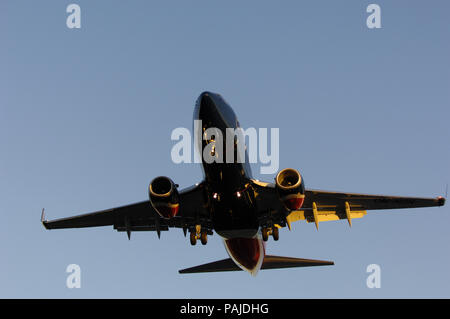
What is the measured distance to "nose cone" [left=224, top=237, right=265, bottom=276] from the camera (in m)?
28.1

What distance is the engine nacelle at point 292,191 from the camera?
23844 millimetres

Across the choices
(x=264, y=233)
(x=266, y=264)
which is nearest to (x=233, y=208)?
(x=264, y=233)

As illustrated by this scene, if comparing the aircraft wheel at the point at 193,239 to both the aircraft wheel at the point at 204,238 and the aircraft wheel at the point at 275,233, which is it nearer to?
the aircraft wheel at the point at 204,238

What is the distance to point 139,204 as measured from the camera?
94.8 ft

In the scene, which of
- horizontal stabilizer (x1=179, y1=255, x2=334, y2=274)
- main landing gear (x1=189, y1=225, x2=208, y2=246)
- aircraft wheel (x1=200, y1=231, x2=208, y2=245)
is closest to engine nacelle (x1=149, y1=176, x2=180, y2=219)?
main landing gear (x1=189, y1=225, x2=208, y2=246)

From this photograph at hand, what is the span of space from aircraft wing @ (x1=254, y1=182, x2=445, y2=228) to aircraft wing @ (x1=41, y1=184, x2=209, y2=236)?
3.18 m

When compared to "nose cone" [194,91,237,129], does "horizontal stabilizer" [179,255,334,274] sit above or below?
below

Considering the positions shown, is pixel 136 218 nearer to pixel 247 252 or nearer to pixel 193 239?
pixel 193 239

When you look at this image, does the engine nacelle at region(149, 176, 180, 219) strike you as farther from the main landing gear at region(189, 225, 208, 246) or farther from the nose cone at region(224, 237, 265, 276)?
the nose cone at region(224, 237, 265, 276)

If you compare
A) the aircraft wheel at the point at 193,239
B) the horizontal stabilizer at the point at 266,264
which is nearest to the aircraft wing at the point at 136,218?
the aircraft wheel at the point at 193,239

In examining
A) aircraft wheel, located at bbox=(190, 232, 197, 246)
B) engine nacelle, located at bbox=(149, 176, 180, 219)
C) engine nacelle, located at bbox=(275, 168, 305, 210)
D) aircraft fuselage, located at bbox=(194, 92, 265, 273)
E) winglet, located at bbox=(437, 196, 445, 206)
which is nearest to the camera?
aircraft fuselage, located at bbox=(194, 92, 265, 273)

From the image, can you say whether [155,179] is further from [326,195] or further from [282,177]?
[326,195]
